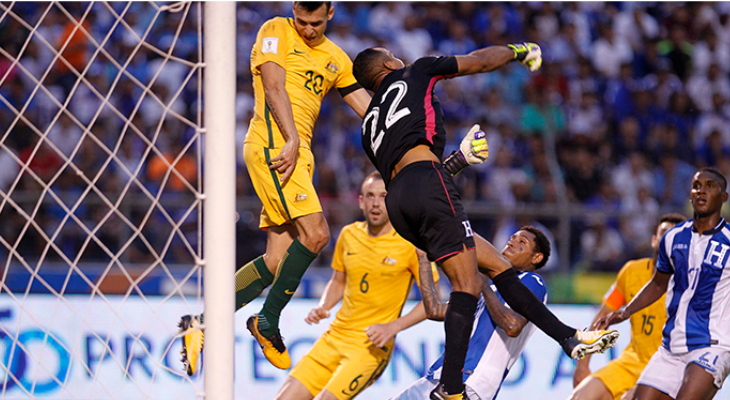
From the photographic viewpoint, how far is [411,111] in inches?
164

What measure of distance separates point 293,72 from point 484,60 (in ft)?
3.85

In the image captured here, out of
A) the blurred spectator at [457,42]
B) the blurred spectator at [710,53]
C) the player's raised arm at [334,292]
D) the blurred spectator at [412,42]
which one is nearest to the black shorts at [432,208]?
the player's raised arm at [334,292]

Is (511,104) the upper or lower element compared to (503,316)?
upper

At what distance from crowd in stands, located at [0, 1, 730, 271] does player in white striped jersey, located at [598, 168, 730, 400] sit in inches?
114

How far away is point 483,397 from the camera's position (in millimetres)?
4793

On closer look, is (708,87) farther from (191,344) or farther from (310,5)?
(191,344)

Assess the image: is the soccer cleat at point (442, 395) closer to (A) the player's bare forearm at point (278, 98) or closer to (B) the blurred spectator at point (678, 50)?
(A) the player's bare forearm at point (278, 98)

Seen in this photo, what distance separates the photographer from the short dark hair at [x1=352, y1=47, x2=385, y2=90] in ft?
14.6

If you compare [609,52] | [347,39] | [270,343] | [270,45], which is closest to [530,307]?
[270,343]

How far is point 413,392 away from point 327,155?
5430 millimetres

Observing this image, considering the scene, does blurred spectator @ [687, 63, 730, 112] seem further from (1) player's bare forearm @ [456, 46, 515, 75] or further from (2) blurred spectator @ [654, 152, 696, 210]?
(1) player's bare forearm @ [456, 46, 515, 75]

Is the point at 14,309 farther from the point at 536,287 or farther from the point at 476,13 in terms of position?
the point at 476,13

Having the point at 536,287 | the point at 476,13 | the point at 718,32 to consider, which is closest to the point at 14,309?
the point at 536,287

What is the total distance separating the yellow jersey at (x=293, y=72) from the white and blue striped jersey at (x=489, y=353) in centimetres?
167
